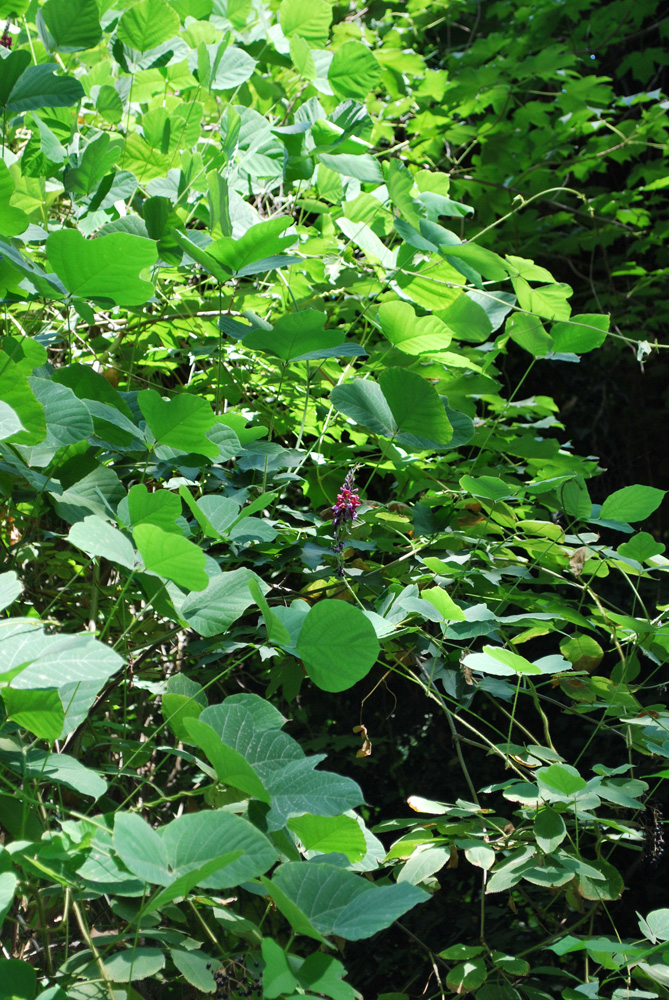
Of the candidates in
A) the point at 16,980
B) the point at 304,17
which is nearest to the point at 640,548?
the point at 16,980

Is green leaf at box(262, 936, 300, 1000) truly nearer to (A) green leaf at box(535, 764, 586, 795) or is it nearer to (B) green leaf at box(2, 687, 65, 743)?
(B) green leaf at box(2, 687, 65, 743)

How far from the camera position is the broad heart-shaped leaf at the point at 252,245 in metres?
0.80

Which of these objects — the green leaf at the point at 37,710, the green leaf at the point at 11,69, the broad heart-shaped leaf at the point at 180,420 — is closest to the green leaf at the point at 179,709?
the green leaf at the point at 37,710

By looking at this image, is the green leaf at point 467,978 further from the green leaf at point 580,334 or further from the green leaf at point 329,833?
the green leaf at point 580,334

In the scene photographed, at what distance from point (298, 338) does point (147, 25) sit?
53cm

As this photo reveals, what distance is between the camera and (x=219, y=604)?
2.21ft

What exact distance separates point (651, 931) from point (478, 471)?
717 mm

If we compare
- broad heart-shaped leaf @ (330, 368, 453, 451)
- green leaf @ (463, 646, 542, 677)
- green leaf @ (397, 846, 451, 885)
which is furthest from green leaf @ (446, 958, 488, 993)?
broad heart-shaped leaf @ (330, 368, 453, 451)

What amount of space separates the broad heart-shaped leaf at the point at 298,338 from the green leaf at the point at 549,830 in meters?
0.59

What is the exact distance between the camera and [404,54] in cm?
215

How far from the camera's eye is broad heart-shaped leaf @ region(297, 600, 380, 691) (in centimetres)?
58

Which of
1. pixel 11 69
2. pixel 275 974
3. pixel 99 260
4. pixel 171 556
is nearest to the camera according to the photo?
pixel 275 974

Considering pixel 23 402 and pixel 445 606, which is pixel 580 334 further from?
pixel 23 402

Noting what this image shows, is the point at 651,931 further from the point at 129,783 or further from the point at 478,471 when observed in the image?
the point at 129,783
